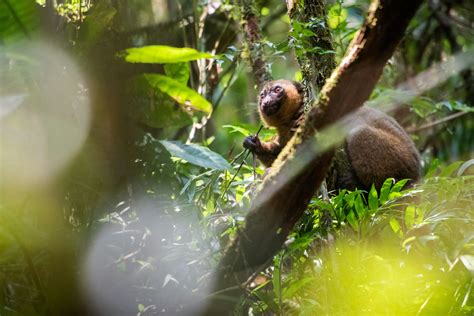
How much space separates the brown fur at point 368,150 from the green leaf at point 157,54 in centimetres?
161

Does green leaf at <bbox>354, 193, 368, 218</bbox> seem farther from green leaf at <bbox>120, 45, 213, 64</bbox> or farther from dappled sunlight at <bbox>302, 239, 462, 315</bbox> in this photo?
green leaf at <bbox>120, 45, 213, 64</bbox>

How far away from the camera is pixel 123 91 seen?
3.88 meters

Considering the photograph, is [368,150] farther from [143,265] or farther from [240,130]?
[143,265]

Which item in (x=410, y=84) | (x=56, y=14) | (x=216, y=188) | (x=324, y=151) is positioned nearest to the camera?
(x=324, y=151)

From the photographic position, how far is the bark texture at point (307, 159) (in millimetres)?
2734

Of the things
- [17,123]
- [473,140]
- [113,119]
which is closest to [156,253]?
[113,119]

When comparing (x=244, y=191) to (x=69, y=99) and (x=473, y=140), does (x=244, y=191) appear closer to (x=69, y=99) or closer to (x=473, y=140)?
(x=69, y=99)

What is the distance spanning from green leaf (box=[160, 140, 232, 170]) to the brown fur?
108cm

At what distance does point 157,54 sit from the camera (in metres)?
3.94

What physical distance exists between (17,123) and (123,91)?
0.63 metres

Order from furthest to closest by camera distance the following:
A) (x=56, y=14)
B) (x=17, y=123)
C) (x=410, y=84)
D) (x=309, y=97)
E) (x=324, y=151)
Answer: (x=410, y=84), (x=309, y=97), (x=56, y=14), (x=17, y=123), (x=324, y=151)

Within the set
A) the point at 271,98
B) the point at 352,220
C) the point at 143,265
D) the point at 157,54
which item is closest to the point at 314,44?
the point at 157,54

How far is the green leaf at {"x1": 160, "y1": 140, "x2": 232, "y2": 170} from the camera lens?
431 cm

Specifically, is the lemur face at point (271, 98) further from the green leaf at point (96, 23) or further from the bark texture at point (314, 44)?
the green leaf at point (96, 23)
